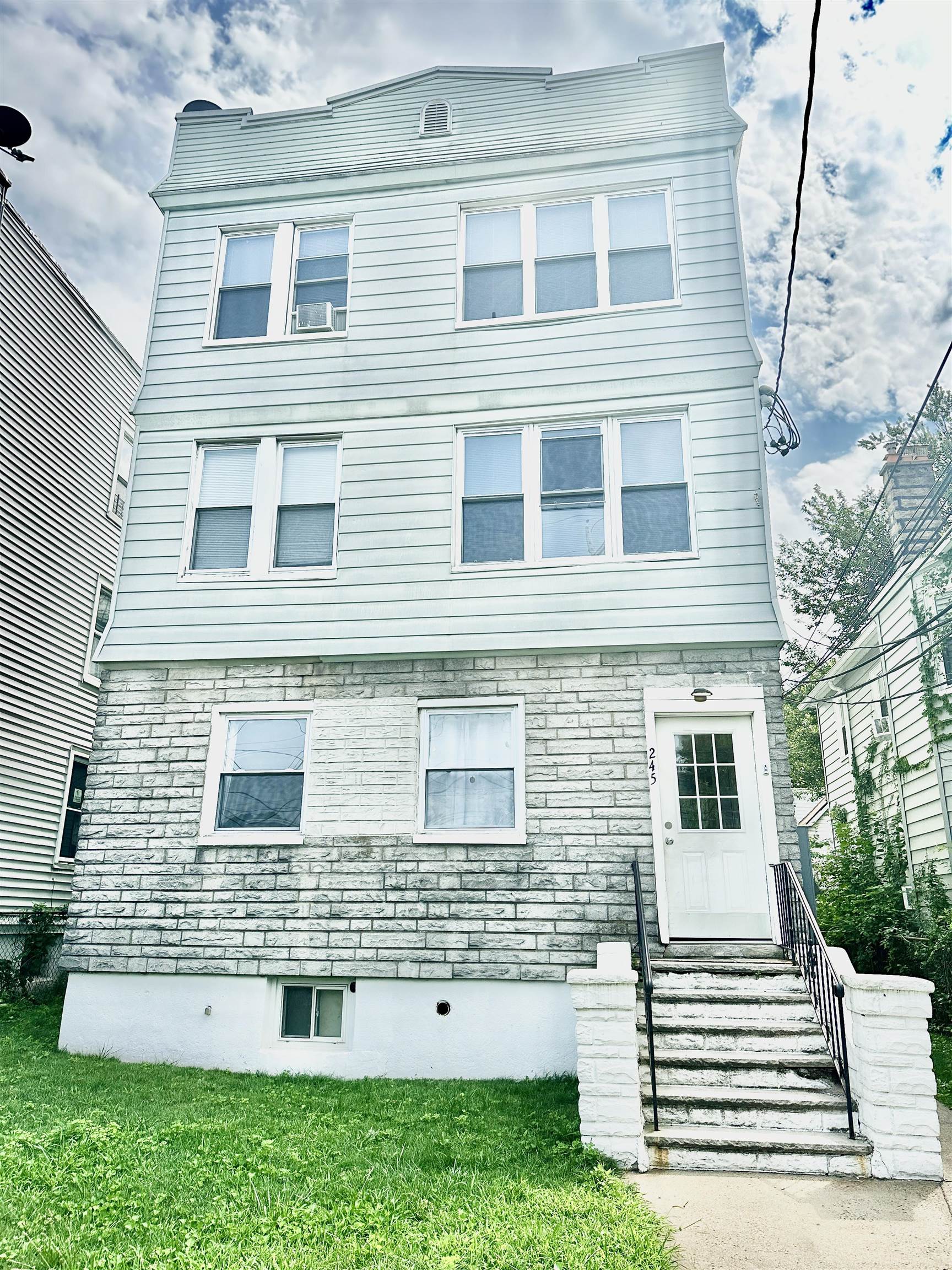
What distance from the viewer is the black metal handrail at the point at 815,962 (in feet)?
18.0

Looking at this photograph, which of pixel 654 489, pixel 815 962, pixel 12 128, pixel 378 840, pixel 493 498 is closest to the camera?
pixel 815 962

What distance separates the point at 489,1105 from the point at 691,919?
230 centimetres

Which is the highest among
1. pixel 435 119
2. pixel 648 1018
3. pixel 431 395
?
pixel 435 119

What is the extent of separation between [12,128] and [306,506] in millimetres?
8182

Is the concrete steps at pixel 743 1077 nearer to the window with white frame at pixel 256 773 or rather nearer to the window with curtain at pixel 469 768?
the window with curtain at pixel 469 768

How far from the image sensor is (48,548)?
13.9 meters

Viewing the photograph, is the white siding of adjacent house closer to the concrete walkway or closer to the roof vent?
the roof vent

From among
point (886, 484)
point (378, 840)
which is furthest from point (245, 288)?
point (886, 484)

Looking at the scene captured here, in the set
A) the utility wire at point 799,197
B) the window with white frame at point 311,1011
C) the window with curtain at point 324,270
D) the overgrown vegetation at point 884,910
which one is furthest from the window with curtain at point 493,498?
the overgrown vegetation at point 884,910

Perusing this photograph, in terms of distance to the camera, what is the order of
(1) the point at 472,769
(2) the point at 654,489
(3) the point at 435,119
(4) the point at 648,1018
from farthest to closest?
(3) the point at 435,119 < (2) the point at 654,489 < (1) the point at 472,769 < (4) the point at 648,1018

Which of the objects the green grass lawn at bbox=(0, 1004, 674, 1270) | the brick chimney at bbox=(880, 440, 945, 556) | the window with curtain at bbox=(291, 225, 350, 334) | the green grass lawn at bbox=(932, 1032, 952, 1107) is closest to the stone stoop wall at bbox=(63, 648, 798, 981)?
the green grass lawn at bbox=(0, 1004, 674, 1270)

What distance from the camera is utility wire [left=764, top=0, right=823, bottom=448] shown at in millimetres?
6137

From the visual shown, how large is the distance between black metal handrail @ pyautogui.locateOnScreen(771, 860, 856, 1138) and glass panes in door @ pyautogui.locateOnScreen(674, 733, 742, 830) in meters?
0.62

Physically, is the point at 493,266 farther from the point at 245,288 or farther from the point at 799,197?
the point at 799,197
